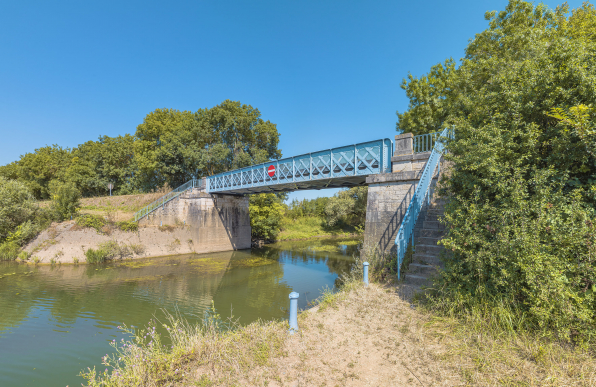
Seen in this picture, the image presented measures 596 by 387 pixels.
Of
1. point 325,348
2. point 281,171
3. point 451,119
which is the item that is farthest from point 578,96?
point 281,171

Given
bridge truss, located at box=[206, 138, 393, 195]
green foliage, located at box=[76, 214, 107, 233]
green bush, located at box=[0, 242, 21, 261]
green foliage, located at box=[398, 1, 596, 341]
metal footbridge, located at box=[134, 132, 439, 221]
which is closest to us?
green foliage, located at box=[398, 1, 596, 341]

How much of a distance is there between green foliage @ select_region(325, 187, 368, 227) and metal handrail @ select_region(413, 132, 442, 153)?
927 inches

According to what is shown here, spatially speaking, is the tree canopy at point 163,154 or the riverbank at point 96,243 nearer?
the riverbank at point 96,243

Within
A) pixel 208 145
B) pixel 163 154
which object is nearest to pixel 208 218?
pixel 163 154

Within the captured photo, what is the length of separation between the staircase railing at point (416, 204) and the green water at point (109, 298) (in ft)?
14.2

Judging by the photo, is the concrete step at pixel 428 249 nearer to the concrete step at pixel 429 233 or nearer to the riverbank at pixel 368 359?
the concrete step at pixel 429 233

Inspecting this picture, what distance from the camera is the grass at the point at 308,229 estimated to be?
34706 millimetres

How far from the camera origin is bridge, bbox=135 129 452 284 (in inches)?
360

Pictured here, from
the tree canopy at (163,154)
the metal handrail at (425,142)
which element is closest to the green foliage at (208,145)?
the tree canopy at (163,154)

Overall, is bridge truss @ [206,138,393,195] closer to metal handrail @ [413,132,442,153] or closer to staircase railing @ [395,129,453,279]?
metal handrail @ [413,132,442,153]

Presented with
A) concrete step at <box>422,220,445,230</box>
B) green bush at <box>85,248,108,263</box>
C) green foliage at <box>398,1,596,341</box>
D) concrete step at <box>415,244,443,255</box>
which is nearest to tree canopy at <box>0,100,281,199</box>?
green bush at <box>85,248,108,263</box>

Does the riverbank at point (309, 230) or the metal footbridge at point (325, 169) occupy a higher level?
the metal footbridge at point (325, 169)

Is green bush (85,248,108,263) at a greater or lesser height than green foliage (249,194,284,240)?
lesser

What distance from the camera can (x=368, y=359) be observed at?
392 cm
